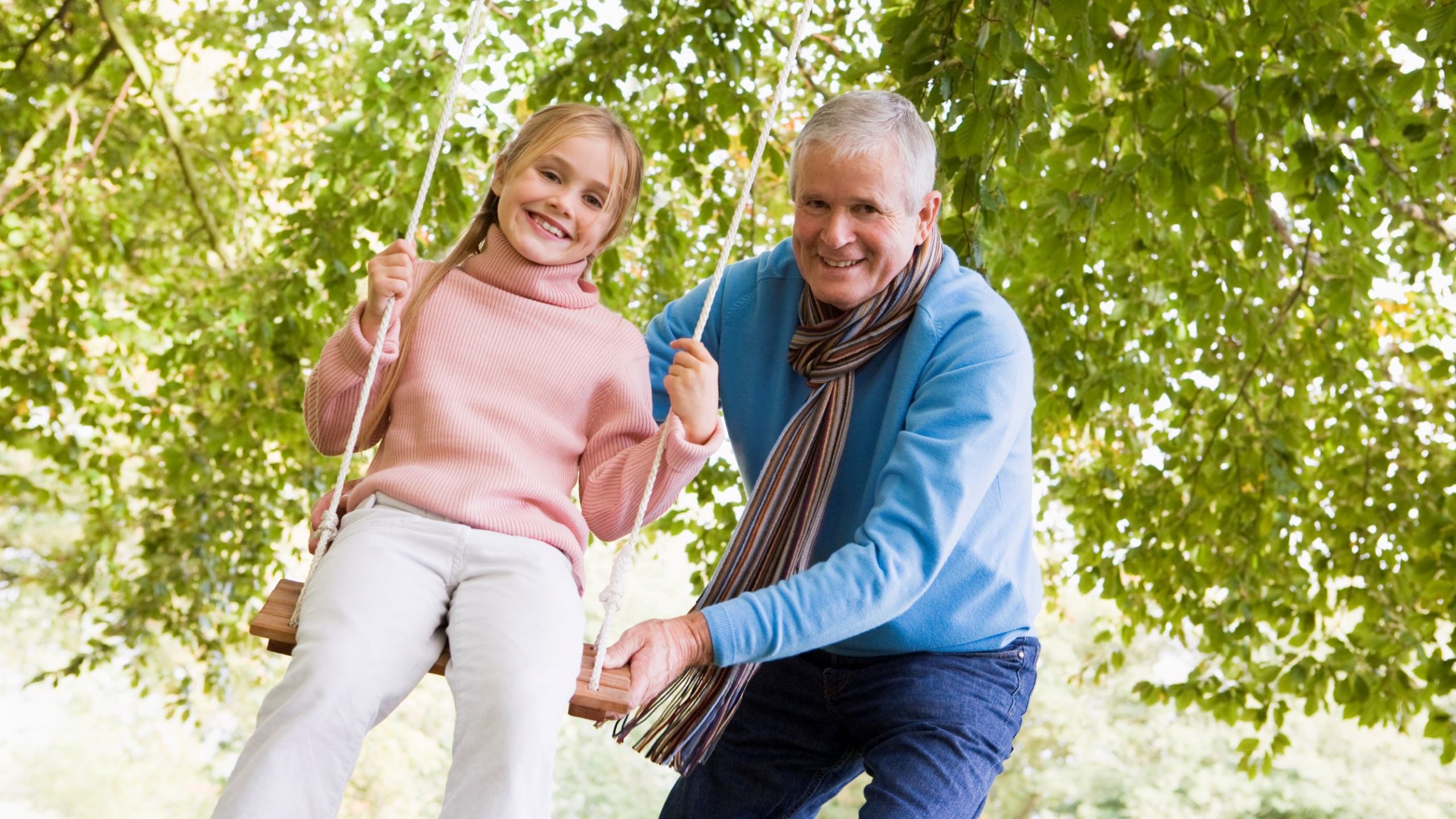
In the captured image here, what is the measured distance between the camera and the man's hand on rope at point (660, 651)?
1684mm

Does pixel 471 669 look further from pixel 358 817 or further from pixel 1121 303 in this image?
pixel 358 817

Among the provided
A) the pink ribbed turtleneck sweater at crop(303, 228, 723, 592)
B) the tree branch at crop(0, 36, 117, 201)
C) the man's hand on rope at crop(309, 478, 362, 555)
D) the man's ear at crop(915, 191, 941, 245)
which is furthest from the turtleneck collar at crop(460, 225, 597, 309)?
the tree branch at crop(0, 36, 117, 201)

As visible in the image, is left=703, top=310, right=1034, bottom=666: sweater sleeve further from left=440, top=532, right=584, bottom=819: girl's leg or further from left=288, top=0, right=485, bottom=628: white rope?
left=288, top=0, right=485, bottom=628: white rope

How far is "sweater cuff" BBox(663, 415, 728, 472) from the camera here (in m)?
1.77

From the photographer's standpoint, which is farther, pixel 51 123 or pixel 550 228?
pixel 51 123

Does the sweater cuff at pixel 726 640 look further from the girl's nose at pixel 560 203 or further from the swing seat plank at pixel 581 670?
the girl's nose at pixel 560 203

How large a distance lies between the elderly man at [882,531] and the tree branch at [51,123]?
4.02 meters

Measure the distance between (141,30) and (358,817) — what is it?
21.3 ft

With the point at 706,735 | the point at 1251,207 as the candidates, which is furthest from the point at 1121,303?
the point at 706,735

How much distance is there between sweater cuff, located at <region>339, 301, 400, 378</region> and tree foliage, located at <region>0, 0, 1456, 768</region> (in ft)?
3.69

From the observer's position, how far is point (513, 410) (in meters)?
1.83

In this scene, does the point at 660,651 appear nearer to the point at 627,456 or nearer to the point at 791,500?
the point at 627,456

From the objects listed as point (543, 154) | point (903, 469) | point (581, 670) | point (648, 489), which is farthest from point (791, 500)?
point (543, 154)

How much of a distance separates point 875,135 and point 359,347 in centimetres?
75
